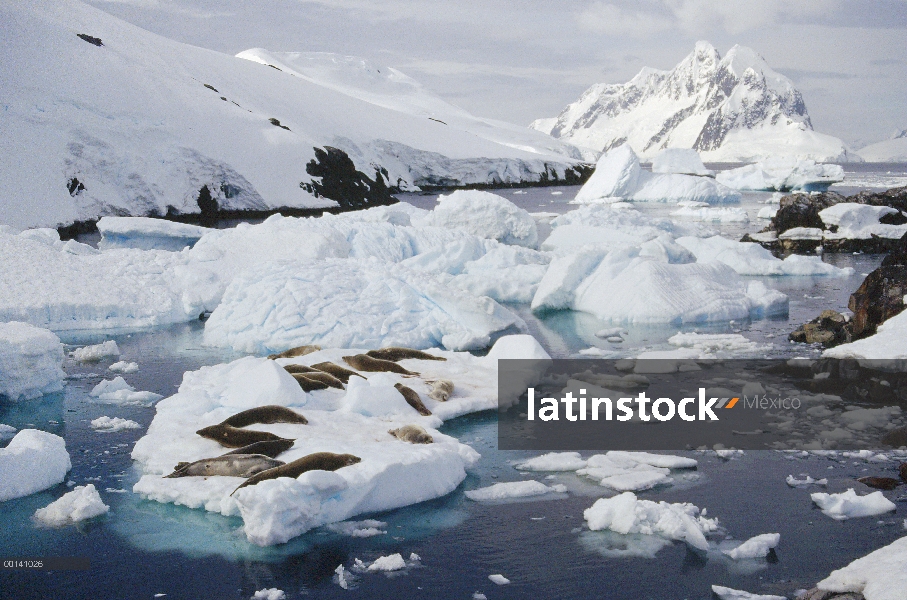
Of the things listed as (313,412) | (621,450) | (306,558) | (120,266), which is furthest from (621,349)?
(120,266)

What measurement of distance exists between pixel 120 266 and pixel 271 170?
25.9 metres

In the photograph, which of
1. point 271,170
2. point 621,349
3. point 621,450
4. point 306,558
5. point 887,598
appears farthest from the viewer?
point 271,170

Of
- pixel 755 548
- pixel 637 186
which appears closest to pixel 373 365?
pixel 755 548

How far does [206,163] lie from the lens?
1537 inches

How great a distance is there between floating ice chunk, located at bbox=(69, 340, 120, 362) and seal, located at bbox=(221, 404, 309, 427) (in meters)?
5.33

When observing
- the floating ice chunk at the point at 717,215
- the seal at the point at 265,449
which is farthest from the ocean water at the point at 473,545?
the floating ice chunk at the point at 717,215

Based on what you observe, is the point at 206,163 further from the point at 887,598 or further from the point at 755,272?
the point at 887,598

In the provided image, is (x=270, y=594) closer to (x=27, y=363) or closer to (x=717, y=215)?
(x=27, y=363)

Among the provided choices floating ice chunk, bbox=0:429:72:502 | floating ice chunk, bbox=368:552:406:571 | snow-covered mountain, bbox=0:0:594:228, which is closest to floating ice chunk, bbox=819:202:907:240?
floating ice chunk, bbox=368:552:406:571

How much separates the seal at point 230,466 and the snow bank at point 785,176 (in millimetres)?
48339

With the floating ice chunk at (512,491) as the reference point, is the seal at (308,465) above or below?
above

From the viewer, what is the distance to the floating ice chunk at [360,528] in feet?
21.5

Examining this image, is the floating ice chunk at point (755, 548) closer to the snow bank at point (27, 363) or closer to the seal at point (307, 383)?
the seal at point (307, 383)

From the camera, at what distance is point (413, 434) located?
318 inches
